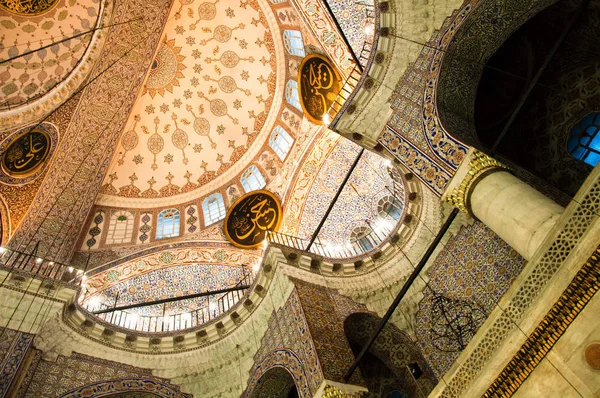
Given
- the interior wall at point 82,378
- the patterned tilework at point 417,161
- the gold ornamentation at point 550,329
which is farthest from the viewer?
the interior wall at point 82,378

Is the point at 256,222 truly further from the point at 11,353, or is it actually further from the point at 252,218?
the point at 11,353

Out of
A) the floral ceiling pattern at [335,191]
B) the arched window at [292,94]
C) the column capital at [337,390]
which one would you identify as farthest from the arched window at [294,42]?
the column capital at [337,390]

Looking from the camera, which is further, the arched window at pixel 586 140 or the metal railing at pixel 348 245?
the metal railing at pixel 348 245

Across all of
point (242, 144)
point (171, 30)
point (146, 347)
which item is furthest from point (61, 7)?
point (146, 347)

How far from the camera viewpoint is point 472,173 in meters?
4.01

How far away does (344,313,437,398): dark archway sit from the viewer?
542 cm

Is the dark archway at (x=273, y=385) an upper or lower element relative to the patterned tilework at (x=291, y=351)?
lower

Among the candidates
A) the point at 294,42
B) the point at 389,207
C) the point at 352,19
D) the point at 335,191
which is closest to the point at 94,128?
the point at 294,42

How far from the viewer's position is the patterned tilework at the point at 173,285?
8.42 m

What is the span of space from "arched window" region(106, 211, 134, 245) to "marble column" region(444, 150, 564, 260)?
25.5 ft

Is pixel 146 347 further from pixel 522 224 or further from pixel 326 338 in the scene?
pixel 522 224

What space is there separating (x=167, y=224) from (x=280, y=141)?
354 cm

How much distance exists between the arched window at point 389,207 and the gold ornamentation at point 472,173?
315 centimetres

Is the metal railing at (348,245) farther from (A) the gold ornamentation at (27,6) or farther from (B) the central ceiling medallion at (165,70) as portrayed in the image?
(A) the gold ornamentation at (27,6)
